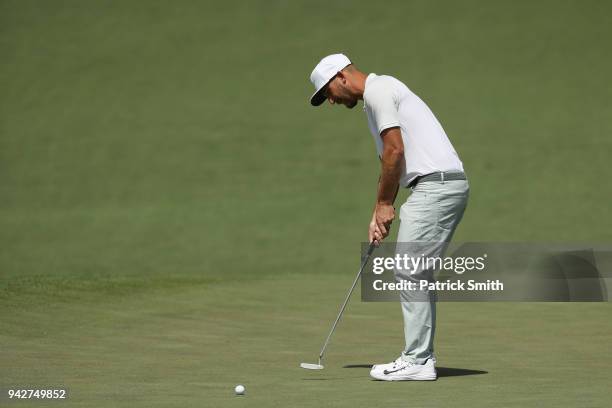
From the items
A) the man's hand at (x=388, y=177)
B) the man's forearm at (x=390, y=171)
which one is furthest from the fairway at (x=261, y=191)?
the man's forearm at (x=390, y=171)

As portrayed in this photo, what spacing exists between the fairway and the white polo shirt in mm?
903

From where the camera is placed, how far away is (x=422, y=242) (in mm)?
5305

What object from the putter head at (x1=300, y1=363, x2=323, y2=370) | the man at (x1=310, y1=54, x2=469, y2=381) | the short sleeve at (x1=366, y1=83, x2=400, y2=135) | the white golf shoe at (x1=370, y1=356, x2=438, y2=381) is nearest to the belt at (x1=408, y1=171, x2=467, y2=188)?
the man at (x1=310, y1=54, x2=469, y2=381)

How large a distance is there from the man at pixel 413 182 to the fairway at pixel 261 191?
0.56 feet

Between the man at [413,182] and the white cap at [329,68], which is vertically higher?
the white cap at [329,68]

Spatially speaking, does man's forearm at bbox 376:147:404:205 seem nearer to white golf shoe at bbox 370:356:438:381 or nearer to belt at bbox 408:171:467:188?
belt at bbox 408:171:467:188

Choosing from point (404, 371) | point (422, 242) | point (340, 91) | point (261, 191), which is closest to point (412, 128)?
point (340, 91)

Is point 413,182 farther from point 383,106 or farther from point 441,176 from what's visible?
point 383,106

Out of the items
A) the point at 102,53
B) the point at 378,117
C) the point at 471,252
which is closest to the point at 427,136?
the point at 378,117

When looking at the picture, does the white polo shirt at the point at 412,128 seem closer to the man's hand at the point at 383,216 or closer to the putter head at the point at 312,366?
the man's hand at the point at 383,216

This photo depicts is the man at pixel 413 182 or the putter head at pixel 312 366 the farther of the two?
the putter head at pixel 312 366

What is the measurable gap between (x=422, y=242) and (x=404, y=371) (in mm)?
543

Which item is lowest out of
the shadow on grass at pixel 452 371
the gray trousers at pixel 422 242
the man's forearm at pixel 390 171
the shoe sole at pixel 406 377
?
the shoe sole at pixel 406 377

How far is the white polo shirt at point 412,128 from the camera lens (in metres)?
5.24
